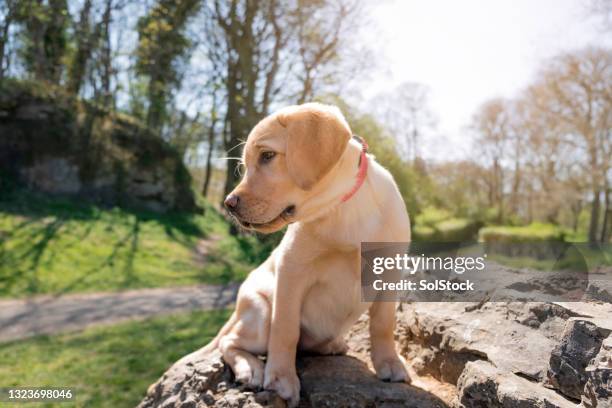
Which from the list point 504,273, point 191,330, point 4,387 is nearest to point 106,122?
point 191,330

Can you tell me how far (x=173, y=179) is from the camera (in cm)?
2072

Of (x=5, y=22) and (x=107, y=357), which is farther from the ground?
(x=5, y=22)

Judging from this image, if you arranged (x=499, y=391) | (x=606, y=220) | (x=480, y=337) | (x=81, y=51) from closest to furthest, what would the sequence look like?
(x=499, y=391)
(x=480, y=337)
(x=81, y=51)
(x=606, y=220)

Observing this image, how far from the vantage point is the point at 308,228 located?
2.70 metres

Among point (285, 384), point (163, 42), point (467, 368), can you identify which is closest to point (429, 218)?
point (467, 368)

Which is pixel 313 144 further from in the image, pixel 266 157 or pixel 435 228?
pixel 435 228

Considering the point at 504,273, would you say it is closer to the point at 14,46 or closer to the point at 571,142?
the point at 571,142

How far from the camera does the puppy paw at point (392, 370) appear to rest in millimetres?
2844

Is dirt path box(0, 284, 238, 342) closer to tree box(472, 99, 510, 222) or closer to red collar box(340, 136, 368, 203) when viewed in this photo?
red collar box(340, 136, 368, 203)

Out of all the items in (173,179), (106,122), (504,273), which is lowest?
(504,273)

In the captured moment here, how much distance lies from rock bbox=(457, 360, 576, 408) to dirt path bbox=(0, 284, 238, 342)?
7491 mm

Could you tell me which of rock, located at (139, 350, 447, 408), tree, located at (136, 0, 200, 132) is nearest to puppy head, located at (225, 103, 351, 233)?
rock, located at (139, 350, 447, 408)

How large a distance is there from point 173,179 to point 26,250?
9.54 meters

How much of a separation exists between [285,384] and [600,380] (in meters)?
1.57
